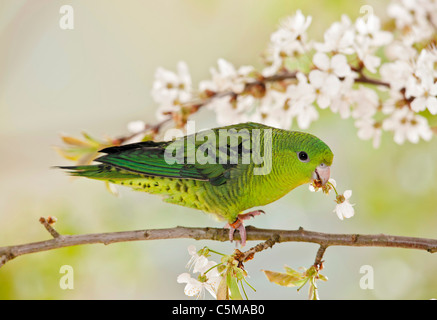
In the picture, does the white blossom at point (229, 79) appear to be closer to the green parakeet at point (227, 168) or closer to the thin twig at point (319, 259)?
the green parakeet at point (227, 168)

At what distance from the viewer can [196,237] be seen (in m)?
1.72

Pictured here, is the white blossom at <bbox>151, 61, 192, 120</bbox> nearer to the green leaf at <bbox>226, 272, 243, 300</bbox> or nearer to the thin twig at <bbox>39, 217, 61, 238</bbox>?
the thin twig at <bbox>39, 217, 61, 238</bbox>

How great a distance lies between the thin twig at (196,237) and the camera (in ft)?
5.07

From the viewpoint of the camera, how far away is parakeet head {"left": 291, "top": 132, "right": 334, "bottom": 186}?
73.3 inches

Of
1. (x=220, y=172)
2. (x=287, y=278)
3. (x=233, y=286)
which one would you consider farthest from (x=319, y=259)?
(x=220, y=172)

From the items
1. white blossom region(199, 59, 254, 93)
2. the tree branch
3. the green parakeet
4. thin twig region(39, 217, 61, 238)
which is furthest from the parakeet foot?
thin twig region(39, 217, 61, 238)

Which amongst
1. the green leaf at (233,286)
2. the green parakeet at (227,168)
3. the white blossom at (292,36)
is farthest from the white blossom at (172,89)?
the green leaf at (233,286)

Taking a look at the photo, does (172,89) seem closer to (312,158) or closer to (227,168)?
(227,168)

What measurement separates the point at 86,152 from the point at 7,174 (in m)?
1.96

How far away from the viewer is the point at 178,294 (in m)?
3.79
